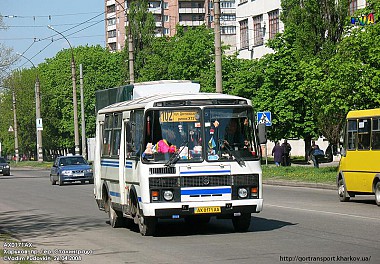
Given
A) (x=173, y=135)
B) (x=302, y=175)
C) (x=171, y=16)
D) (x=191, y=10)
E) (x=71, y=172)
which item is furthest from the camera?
(x=191, y=10)

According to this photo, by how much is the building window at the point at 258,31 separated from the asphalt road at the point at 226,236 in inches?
2003

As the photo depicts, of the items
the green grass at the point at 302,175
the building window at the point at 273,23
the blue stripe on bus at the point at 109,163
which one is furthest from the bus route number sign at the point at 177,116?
the building window at the point at 273,23

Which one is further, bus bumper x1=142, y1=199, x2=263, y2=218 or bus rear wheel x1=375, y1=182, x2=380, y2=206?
bus rear wheel x1=375, y1=182, x2=380, y2=206

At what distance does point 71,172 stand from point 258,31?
34716 millimetres

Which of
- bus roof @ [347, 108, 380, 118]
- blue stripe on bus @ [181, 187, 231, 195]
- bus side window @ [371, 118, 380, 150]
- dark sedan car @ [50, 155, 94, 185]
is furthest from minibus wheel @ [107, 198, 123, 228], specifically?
dark sedan car @ [50, 155, 94, 185]

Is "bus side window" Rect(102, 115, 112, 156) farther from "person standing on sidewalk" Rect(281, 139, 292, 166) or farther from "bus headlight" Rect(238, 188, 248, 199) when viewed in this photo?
"person standing on sidewalk" Rect(281, 139, 292, 166)

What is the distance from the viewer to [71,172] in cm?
4638

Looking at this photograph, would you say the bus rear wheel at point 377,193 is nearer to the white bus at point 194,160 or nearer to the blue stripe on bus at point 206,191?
the white bus at point 194,160

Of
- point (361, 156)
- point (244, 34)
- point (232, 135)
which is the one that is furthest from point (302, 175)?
point (244, 34)

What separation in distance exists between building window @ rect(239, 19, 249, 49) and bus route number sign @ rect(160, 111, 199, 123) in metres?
63.7

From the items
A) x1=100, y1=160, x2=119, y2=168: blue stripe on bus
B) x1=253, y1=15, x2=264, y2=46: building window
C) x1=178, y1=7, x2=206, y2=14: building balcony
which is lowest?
x1=100, y1=160, x2=119, y2=168: blue stripe on bus

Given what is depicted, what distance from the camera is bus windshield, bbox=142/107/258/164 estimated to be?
16.7m

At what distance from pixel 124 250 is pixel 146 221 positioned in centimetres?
219

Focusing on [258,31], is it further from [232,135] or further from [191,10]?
[191,10]
